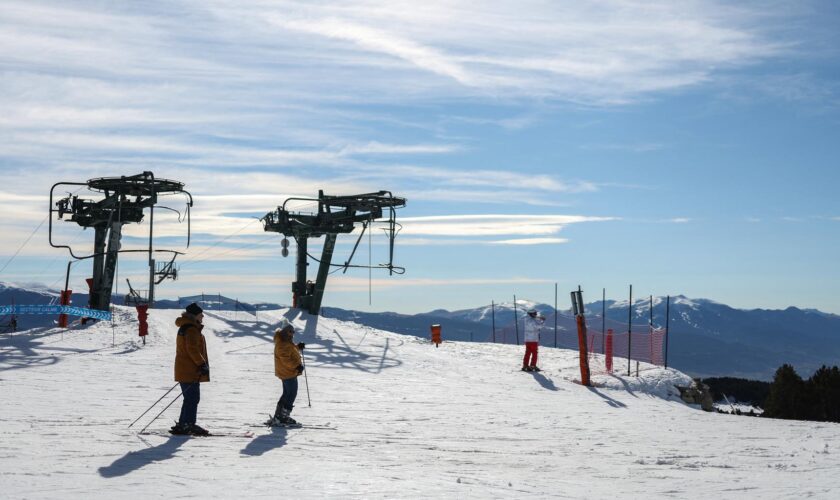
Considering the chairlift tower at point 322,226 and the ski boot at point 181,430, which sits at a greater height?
the chairlift tower at point 322,226

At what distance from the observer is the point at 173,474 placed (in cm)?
957

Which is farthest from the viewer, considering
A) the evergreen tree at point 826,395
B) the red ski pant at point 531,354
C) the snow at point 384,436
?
the evergreen tree at point 826,395

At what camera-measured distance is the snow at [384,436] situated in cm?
958

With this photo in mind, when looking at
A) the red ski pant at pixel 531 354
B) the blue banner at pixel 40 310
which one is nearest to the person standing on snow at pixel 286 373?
the red ski pant at pixel 531 354

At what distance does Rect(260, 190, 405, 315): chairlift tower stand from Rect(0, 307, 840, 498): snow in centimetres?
917

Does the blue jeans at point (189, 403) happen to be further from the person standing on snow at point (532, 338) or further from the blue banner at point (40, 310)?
the blue banner at point (40, 310)

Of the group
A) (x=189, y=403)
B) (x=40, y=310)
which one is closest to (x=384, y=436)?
(x=189, y=403)

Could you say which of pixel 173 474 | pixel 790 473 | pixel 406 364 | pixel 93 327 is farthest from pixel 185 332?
pixel 93 327

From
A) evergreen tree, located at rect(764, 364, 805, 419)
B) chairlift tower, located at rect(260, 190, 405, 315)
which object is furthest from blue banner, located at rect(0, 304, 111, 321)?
evergreen tree, located at rect(764, 364, 805, 419)

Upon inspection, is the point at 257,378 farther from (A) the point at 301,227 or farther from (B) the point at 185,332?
(A) the point at 301,227

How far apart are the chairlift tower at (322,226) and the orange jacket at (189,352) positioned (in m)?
21.7

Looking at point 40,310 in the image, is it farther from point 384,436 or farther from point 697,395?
point 697,395

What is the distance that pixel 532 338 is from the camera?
82.6 feet

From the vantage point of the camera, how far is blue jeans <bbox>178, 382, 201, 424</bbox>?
12.7 metres
